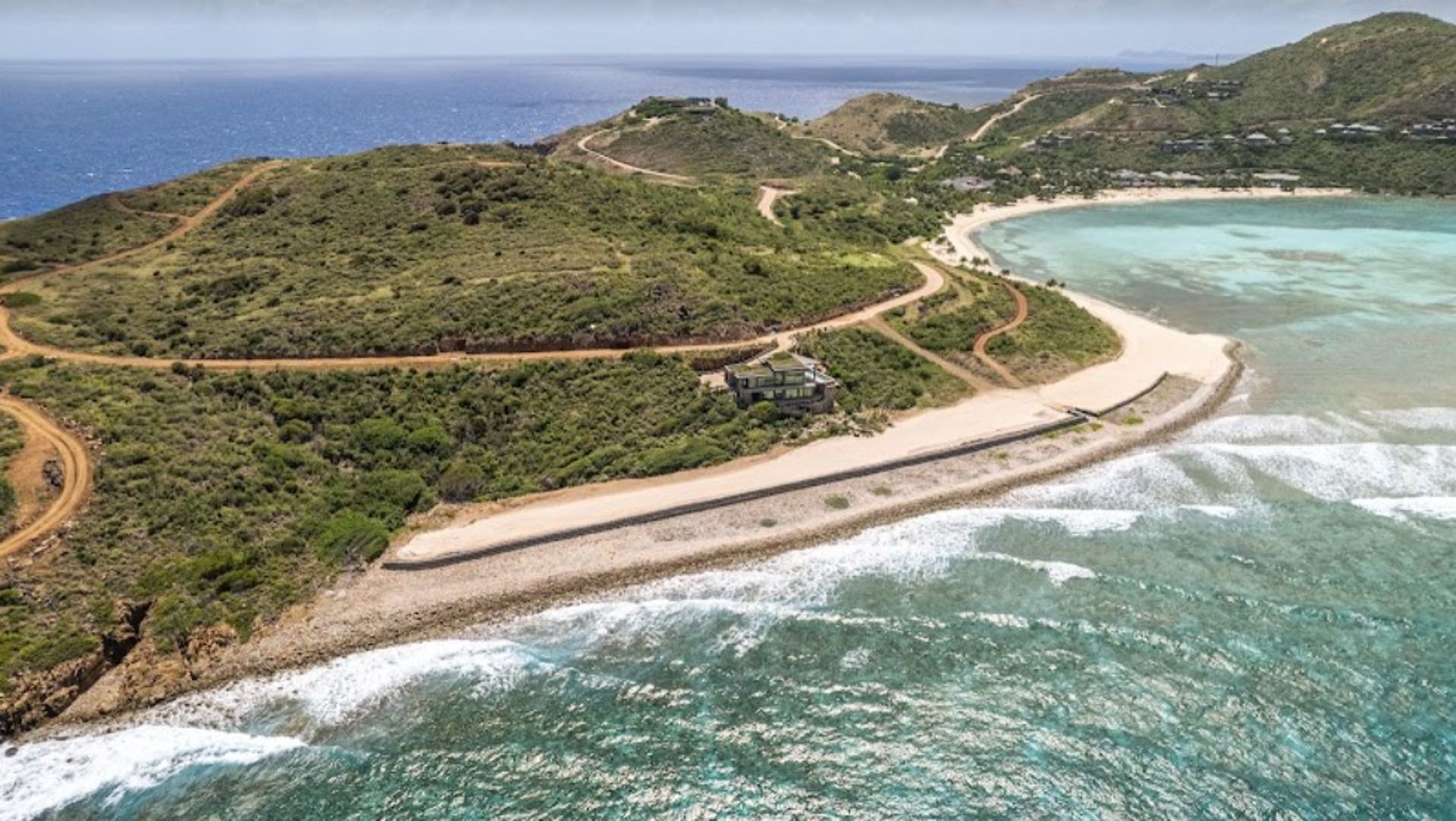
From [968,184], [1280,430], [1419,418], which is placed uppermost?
[968,184]

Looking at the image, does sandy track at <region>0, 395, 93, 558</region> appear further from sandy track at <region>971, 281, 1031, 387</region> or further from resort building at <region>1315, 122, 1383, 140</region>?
resort building at <region>1315, 122, 1383, 140</region>

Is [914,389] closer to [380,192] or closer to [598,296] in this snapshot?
[598,296]

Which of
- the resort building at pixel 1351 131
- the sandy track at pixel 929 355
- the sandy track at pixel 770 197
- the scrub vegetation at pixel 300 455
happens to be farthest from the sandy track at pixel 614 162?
the resort building at pixel 1351 131

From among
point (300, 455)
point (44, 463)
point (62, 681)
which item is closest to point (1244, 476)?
point (300, 455)

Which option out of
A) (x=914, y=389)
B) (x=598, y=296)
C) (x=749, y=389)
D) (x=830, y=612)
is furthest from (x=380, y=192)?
(x=830, y=612)

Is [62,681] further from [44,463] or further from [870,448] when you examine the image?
[870,448]

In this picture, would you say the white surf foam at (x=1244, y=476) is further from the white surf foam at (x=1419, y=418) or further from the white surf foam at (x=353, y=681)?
the white surf foam at (x=353, y=681)
